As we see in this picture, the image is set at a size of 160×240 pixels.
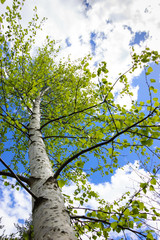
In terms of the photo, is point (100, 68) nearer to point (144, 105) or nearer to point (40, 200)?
point (144, 105)

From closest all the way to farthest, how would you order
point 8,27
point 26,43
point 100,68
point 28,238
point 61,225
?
1. point 61,225
2. point 28,238
3. point 100,68
4. point 8,27
5. point 26,43

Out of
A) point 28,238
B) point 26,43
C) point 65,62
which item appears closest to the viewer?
point 28,238

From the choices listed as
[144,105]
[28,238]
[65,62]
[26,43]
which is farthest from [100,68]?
[65,62]

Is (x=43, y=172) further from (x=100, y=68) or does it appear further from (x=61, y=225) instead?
(x=100, y=68)

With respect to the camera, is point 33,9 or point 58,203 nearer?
point 58,203

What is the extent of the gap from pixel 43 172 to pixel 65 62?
6423 mm

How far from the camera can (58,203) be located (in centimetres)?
126

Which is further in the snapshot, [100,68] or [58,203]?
[100,68]

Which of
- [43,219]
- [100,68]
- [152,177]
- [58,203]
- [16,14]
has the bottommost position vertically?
[43,219]

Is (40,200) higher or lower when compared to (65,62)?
lower

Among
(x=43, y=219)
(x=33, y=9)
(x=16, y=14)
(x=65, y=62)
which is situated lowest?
(x=43, y=219)

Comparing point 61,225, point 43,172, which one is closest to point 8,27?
point 43,172

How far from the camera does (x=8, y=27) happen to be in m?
4.25

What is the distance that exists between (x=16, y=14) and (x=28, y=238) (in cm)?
585
